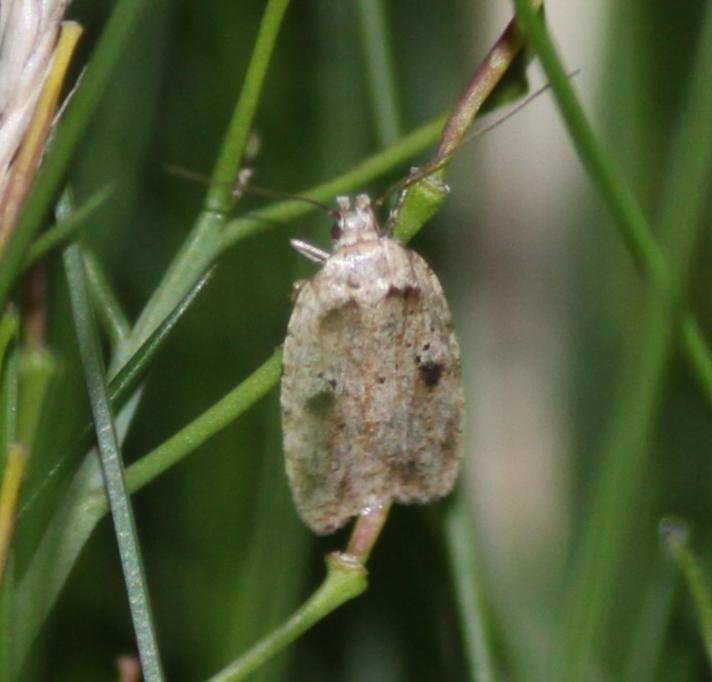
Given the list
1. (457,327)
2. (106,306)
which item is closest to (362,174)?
(106,306)

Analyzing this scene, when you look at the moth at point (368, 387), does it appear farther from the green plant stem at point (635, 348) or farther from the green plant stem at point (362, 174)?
the green plant stem at point (635, 348)

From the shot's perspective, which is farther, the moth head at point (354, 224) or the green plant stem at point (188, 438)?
the moth head at point (354, 224)

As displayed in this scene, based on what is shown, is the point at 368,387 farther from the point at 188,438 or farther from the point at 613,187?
the point at 613,187

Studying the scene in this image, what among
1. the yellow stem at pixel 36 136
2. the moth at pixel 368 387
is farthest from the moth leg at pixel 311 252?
the yellow stem at pixel 36 136

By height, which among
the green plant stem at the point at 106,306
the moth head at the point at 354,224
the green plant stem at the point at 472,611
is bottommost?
the green plant stem at the point at 472,611

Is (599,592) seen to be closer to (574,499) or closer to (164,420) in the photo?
(164,420)

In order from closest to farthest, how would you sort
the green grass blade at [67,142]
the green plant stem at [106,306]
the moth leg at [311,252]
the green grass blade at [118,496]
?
the green grass blade at [67,142] < the green grass blade at [118,496] < the green plant stem at [106,306] < the moth leg at [311,252]

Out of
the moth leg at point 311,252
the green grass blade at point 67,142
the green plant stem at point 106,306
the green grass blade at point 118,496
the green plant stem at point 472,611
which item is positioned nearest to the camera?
the green grass blade at point 67,142
